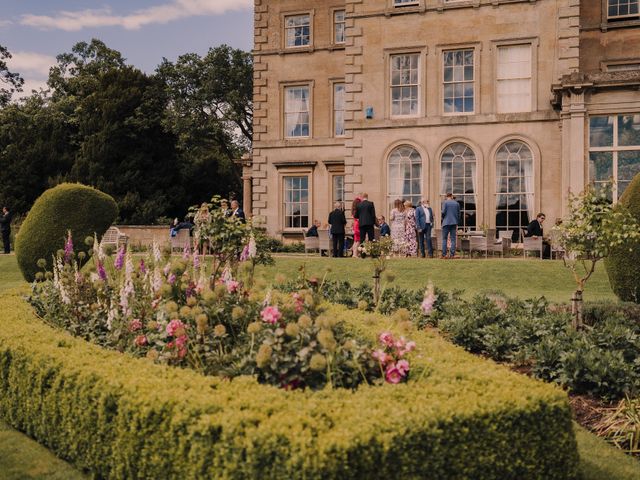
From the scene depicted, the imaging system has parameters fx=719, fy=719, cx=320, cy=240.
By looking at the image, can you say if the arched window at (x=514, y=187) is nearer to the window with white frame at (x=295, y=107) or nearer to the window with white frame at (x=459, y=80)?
the window with white frame at (x=459, y=80)

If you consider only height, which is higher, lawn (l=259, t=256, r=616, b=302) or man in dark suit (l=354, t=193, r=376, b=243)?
man in dark suit (l=354, t=193, r=376, b=243)

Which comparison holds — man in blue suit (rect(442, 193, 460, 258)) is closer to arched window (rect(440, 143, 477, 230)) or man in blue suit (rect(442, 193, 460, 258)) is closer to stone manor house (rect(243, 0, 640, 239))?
stone manor house (rect(243, 0, 640, 239))

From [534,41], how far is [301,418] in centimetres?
2156

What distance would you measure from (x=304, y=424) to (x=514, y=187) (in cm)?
2065

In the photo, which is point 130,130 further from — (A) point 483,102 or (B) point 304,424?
(B) point 304,424

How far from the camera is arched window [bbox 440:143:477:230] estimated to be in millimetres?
23703

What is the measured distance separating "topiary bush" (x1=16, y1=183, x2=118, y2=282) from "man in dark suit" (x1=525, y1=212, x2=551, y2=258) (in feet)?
39.2

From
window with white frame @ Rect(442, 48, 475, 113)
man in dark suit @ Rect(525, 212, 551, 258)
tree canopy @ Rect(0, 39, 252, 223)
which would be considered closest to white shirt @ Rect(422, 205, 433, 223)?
man in dark suit @ Rect(525, 212, 551, 258)

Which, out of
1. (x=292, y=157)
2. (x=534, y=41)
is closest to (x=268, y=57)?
(x=292, y=157)

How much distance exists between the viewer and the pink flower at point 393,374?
496cm

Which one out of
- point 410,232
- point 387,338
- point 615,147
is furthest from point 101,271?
point 615,147

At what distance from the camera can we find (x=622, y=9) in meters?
25.0

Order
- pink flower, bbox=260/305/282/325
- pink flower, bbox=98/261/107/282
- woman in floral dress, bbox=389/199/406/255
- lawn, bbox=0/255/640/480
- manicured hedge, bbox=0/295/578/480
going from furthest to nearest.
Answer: woman in floral dress, bbox=389/199/406/255
lawn, bbox=0/255/640/480
pink flower, bbox=98/261/107/282
pink flower, bbox=260/305/282/325
manicured hedge, bbox=0/295/578/480

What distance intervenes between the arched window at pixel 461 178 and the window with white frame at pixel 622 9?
7.26 metres
